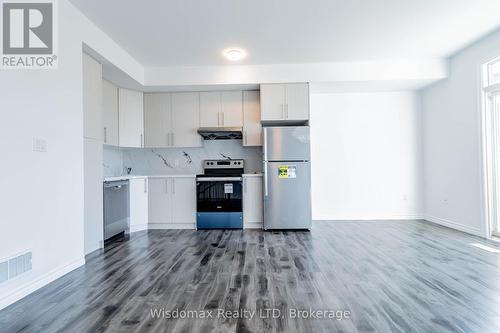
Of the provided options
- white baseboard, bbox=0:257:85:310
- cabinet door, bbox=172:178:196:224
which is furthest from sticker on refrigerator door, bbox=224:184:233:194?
white baseboard, bbox=0:257:85:310

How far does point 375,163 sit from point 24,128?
4.96m

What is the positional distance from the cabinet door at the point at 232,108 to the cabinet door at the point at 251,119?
3.4 inches

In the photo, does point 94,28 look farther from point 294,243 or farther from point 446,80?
point 446,80

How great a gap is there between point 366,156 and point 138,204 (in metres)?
4.10

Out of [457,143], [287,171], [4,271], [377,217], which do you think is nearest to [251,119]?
[287,171]

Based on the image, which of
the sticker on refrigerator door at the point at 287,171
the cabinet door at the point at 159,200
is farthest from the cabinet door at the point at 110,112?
the sticker on refrigerator door at the point at 287,171

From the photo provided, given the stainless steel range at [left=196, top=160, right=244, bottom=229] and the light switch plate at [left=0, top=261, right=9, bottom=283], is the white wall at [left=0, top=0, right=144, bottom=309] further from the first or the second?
the stainless steel range at [left=196, top=160, right=244, bottom=229]

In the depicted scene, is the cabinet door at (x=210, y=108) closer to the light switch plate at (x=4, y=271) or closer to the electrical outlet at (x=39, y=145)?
the electrical outlet at (x=39, y=145)

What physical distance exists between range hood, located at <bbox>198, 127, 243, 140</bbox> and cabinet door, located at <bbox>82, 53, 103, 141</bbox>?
63.9 inches

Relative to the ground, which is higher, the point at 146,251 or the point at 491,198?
the point at 491,198

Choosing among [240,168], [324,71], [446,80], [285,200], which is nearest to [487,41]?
[446,80]

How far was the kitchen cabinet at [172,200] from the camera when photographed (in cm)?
438

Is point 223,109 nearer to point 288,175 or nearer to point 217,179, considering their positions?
point 217,179

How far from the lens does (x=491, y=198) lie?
3.49 metres
